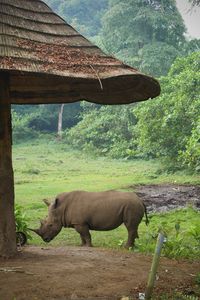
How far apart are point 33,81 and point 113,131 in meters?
26.8

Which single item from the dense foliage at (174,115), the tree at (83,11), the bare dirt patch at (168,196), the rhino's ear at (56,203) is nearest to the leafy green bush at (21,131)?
the dense foliage at (174,115)

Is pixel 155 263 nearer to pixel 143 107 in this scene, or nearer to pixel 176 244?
pixel 176 244

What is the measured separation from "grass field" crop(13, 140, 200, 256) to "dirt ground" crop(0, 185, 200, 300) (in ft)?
4.88

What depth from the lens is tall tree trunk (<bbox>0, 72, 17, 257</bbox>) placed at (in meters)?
8.12

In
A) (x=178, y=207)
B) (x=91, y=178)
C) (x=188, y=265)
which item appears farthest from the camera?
(x=91, y=178)

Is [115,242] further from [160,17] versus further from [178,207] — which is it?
[160,17]

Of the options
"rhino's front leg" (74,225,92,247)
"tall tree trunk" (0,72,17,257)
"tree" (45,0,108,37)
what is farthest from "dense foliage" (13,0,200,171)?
"tree" (45,0,108,37)

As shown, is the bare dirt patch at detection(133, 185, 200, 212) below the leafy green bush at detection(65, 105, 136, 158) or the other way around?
below

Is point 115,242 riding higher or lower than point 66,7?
lower

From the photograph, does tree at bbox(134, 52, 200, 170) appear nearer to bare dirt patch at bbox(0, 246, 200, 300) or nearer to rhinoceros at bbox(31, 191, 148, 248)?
rhinoceros at bbox(31, 191, 148, 248)

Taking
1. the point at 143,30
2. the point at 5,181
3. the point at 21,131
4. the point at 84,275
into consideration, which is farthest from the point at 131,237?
the point at 21,131

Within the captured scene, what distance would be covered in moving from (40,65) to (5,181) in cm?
200

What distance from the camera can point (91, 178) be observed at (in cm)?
2420

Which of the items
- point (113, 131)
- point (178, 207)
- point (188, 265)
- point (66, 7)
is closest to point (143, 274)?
point (188, 265)
